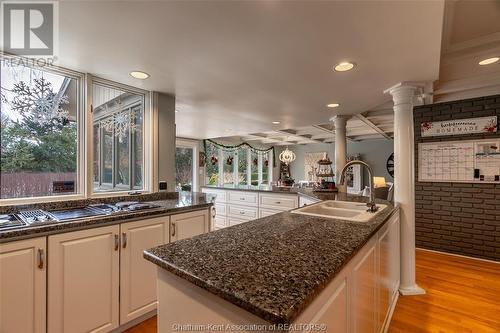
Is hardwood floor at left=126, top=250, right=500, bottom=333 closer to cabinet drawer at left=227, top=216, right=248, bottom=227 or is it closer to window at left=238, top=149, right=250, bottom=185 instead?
cabinet drawer at left=227, top=216, right=248, bottom=227

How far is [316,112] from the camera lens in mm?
3691

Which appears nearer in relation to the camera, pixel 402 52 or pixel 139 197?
pixel 402 52

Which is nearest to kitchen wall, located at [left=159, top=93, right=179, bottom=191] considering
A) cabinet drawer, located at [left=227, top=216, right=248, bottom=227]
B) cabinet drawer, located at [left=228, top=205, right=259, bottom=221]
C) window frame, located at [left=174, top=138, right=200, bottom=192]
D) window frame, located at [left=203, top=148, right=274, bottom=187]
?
cabinet drawer, located at [left=228, top=205, right=259, bottom=221]

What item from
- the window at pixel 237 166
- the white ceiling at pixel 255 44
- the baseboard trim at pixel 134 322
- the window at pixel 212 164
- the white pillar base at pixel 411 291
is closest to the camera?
the white ceiling at pixel 255 44

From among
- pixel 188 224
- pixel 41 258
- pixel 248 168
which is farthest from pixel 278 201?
pixel 248 168

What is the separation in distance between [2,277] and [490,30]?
3.72 metres

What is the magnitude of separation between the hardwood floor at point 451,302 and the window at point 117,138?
1385 mm

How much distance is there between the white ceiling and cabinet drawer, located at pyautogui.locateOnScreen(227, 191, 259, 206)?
6.63 ft

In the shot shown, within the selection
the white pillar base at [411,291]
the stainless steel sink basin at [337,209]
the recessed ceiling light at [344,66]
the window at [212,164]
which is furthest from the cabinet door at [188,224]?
the window at [212,164]

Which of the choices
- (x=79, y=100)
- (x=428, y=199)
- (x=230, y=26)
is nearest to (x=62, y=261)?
(x=79, y=100)

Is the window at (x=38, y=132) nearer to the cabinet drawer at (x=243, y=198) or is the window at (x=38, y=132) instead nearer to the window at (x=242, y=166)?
the cabinet drawer at (x=243, y=198)

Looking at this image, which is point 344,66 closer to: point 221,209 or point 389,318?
point 389,318

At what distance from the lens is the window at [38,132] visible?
1807mm

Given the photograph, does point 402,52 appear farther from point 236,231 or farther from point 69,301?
point 69,301
